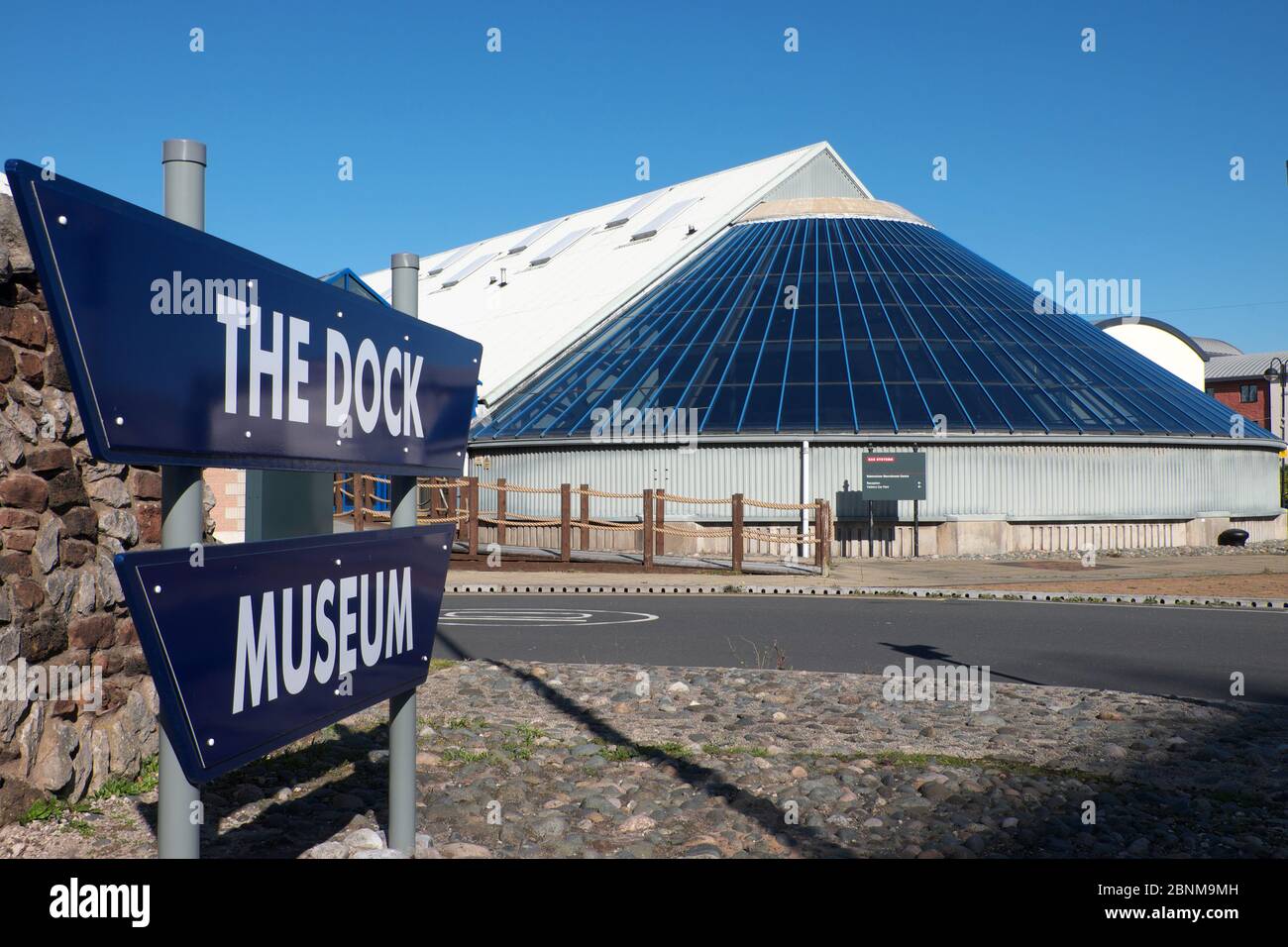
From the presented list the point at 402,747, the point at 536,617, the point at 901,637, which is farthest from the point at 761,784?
the point at 536,617

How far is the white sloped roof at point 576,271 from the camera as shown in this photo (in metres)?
40.9

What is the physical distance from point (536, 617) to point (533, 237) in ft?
147

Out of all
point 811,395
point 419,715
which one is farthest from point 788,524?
point 419,715

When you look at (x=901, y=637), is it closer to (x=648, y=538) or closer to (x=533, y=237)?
(x=648, y=538)

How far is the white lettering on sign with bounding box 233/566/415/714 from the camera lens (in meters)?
3.47

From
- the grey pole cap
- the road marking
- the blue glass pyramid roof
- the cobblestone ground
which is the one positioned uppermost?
the blue glass pyramid roof

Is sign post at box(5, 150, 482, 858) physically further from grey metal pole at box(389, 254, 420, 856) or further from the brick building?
the brick building

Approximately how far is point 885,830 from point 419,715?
4.12 meters

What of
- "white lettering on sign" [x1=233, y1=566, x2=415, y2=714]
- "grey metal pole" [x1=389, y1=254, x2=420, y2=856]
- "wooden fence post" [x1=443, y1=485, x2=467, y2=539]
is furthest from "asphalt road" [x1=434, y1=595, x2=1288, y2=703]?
"wooden fence post" [x1=443, y1=485, x2=467, y2=539]

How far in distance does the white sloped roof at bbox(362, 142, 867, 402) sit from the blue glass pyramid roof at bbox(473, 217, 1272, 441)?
1641 millimetres

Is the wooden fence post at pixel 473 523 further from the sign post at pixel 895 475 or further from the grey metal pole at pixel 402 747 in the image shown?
the grey metal pole at pixel 402 747

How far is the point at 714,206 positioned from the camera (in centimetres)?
4800

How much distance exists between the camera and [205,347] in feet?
10.6

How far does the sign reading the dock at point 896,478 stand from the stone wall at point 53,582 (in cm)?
2397
